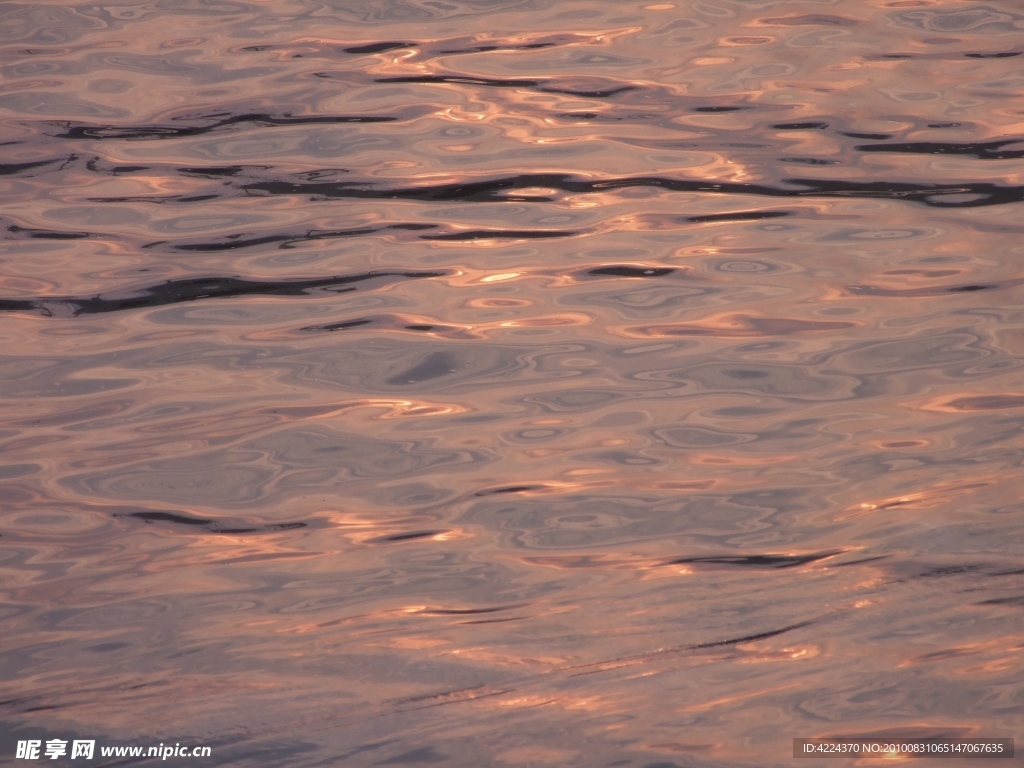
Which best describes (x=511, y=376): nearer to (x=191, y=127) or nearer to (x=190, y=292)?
(x=190, y=292)

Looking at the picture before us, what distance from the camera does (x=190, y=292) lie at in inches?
68.8

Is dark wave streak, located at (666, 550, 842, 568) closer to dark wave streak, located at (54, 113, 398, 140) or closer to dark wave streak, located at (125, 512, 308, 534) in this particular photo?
dark wave streak, located at (125, 512, 308, 534)

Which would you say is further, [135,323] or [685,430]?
[135,323]

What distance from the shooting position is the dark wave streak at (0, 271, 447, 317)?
5.66 ft

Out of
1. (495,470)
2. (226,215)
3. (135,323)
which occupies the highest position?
(226,215)

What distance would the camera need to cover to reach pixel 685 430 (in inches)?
60.8

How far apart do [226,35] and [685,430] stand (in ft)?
4.11

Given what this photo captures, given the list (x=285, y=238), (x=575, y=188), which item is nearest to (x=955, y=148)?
(x=575, y=188)

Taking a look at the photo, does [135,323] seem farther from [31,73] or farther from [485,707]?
[485,707]

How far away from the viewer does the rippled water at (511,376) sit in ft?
4.05

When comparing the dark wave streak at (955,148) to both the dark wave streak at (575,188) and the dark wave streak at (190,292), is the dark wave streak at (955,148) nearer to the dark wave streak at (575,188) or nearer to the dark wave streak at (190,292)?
the dark wave streak at (575,188)

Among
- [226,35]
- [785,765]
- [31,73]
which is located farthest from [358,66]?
[785,765]

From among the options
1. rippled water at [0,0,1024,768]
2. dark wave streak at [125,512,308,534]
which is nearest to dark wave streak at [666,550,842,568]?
rippled water at [0,0,1024,768]

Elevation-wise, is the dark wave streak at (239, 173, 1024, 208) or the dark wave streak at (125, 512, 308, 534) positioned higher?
the dark wave streak at (239, 173, 1024, 208)
